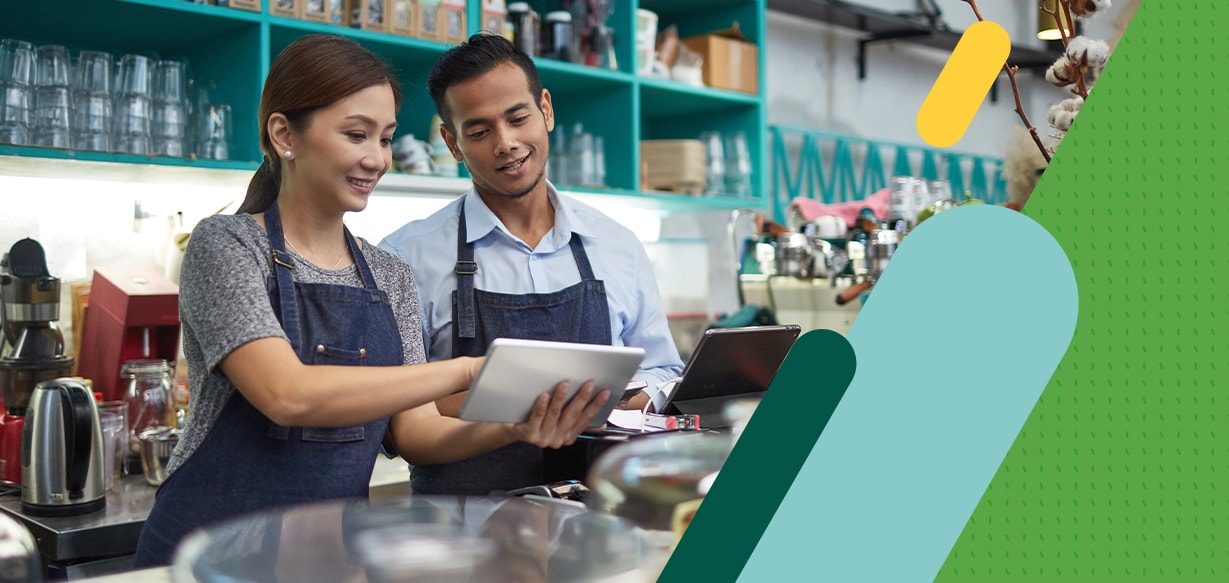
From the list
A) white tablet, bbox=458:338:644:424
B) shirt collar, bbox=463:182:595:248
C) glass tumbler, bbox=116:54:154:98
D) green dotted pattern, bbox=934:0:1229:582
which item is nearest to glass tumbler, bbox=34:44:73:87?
glass tumbler, bbox=116:54:154:98

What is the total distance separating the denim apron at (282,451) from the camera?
139 centimetres

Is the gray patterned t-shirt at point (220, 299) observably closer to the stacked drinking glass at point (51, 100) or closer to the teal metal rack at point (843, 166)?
the stacked drinking glass at point (51, 100)

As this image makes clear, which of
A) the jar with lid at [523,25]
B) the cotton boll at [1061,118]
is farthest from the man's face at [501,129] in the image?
the jar with lid at [523,25]

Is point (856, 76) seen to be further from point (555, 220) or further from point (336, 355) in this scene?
point (336, 355)

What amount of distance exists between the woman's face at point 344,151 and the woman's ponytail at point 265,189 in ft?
0.21

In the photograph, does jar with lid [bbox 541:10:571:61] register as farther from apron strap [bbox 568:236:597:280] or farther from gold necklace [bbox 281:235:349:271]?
gold necklace [bbox 281:235:349:271]

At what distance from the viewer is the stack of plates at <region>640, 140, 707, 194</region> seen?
3.66 meters

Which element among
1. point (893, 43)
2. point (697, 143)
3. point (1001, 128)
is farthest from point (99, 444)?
point (1001, 128)

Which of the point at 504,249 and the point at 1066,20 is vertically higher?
the point at 1066,20

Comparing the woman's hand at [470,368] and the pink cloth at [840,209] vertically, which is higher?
the pink cloth at [840,209]

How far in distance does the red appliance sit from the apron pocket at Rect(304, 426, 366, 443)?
107 centimetres

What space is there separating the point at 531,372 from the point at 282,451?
0.50 m

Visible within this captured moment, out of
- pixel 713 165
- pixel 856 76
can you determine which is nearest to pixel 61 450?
pixel 713 165

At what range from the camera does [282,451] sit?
4.60ft
